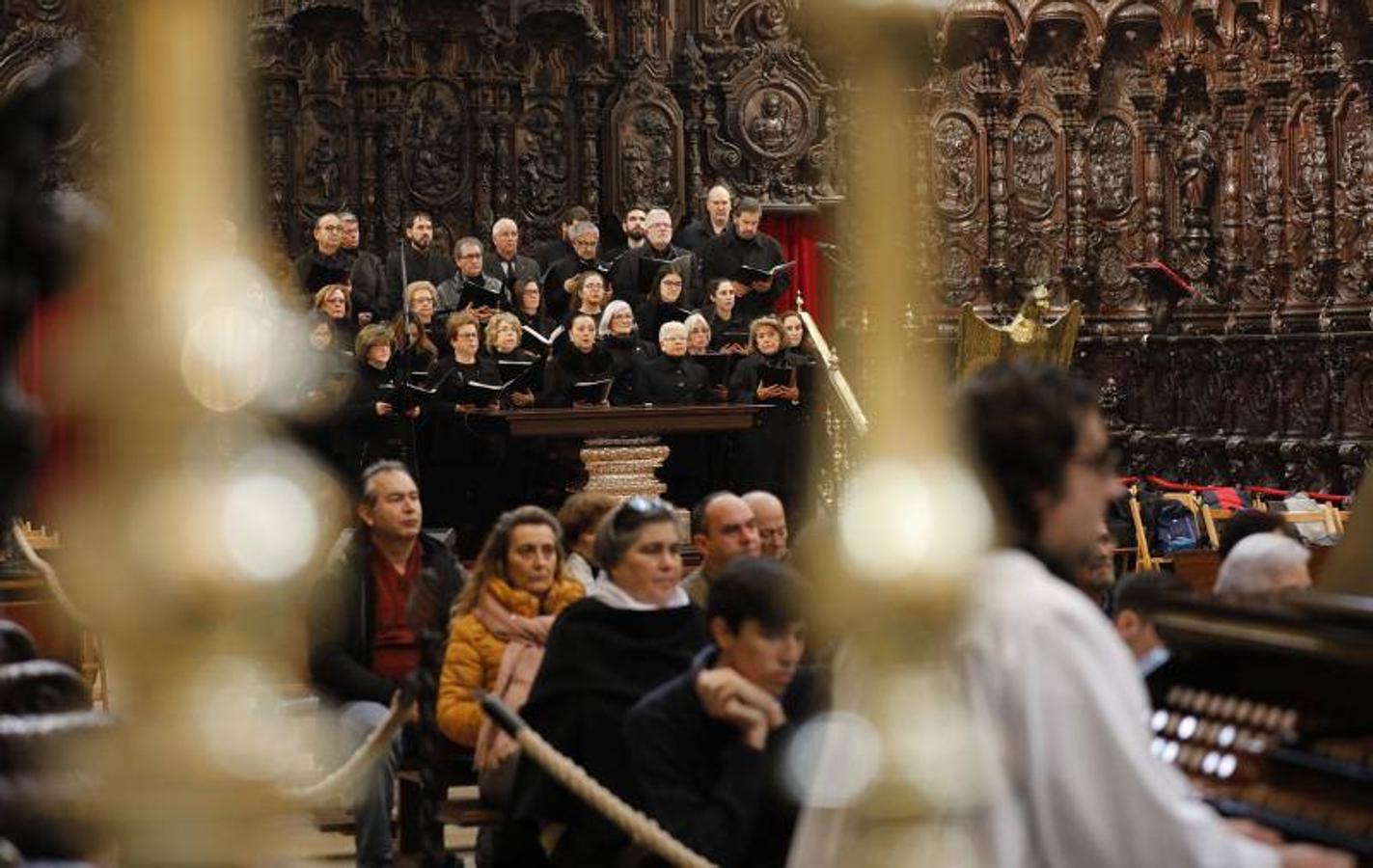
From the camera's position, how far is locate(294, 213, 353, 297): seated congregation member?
591 inches

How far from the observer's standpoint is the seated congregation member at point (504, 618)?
6762 millimetres

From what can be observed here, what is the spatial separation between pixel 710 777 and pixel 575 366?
8.77m

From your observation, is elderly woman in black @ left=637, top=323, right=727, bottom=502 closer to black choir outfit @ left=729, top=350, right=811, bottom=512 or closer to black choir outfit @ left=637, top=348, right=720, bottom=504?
black choir outfit @ left=637, top=348, right=720, bottom=504

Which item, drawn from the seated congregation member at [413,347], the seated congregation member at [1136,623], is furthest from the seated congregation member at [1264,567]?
the seated congregation member at [413,347]

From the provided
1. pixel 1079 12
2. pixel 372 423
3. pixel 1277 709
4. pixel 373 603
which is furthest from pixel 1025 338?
pixel 1277 709

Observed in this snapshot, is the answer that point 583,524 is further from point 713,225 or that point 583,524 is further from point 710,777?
point 713,225

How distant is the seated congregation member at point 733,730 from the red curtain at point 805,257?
1423 centimetres

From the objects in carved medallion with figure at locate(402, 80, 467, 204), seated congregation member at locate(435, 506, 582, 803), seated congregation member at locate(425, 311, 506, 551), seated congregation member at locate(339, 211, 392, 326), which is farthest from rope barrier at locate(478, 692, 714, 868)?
carved medallion with figure at locate(402, 80, 467, 204)

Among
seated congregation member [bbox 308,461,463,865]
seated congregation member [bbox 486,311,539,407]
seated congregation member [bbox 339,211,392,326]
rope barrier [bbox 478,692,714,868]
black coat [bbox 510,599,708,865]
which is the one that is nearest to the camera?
rope barrier [bbox 478,692,714,868]

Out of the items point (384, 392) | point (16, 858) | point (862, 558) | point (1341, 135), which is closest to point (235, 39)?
point (862, 558)

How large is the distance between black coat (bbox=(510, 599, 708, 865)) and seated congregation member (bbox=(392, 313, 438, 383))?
25.8 ft

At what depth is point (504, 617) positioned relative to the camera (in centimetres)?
689

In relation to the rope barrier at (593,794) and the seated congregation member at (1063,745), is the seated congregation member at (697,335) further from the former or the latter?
the seated congregation member at (1063,745)

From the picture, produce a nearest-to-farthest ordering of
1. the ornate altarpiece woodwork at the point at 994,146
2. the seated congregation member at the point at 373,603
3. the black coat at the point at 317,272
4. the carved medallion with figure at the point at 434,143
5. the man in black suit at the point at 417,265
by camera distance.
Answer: the seated congregation member at the point at 373,603 → the black coat at the point at 317,272 → the man in black suit at the point at 417,265 → the ornate altarpiece woodwork at the point at 994,146 → the carved medallion with figure at the point at 434,143
